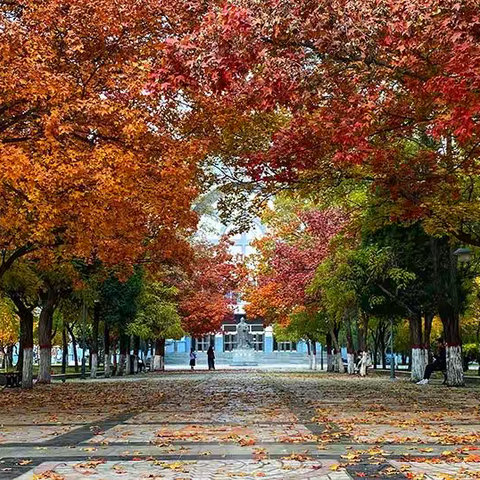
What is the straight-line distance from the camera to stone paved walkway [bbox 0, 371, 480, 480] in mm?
7203

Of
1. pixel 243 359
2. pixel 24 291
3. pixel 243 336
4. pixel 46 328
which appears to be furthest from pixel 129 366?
pixel 243 359

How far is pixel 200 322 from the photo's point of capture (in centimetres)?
5294

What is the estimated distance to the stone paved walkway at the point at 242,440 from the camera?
7203 millimetres

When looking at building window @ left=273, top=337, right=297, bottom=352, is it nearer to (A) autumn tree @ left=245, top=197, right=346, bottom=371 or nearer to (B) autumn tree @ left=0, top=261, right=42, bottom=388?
(A) autumn tree @ left=245, top=197, right=346, bottom=371

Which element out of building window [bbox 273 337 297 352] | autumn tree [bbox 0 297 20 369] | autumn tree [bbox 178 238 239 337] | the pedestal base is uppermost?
autumn tree [bbox 178 238 239 337]

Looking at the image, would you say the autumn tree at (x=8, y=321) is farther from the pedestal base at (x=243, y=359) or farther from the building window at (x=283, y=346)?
the building window at (x=283, y=346)

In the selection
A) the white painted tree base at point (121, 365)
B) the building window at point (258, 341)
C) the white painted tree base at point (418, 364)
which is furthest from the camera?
the building window at point (258, 341)

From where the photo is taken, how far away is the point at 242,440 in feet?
31.1

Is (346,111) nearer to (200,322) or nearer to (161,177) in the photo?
(161,177)

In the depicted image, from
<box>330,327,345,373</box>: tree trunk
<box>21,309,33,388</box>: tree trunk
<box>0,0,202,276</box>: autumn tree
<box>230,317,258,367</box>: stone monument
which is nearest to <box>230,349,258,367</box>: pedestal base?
<box>230,317,258,367</box>: stone monument

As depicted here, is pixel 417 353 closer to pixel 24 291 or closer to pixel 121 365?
pixel 24 291

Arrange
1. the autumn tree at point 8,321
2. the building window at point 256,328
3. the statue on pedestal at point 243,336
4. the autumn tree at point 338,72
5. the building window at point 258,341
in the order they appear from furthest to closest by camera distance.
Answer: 1. the building window at point 256,328
2. the building window at point 258,341
3. the statue on pedestal at point 243,336
4. the autumn tree at point 8,321
5. the autumn tree at point 338,72

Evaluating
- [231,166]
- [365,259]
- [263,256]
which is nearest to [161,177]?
[231,166]

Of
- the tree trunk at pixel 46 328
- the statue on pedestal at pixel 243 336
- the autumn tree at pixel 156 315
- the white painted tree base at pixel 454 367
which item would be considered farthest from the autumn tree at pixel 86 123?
the statue on pedestal at pixel 243 336
